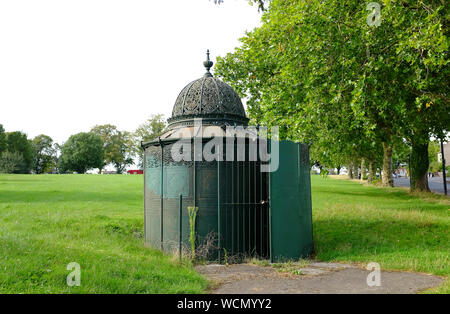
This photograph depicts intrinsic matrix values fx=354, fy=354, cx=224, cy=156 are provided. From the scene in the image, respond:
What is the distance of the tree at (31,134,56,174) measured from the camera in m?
89.6

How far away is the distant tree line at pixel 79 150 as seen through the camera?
2516 inches

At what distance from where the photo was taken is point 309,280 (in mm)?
6492

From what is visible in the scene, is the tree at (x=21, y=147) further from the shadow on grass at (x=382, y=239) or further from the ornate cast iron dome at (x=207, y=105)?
the shadow on grass at (x=382, y=239)

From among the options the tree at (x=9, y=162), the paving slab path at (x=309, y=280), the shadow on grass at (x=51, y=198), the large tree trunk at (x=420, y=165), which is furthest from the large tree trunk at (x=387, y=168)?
the tree at (x=9, y=162)

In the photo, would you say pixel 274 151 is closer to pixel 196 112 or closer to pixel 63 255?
pixel 196 112

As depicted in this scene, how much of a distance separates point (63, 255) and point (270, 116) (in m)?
9.72

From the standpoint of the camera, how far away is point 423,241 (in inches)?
380

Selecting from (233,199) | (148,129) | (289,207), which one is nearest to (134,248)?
(233,199)

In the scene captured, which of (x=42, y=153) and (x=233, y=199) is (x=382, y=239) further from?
(x=42, y=153)

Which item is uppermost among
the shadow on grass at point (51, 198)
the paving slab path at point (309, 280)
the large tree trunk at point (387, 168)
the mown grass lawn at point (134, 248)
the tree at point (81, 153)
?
the tree at point (81, 153)

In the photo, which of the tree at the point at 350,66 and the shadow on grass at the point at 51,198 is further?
the shadow on grass at the point at 51,198

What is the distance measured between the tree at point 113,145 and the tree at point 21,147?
611 inches

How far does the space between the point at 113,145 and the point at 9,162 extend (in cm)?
2439
